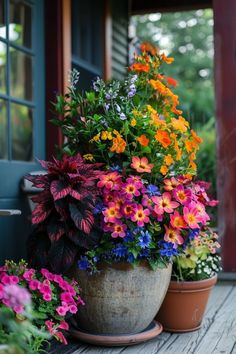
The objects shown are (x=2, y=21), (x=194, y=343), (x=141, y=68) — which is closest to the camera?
(x=194, y=343)

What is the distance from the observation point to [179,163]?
2.45m

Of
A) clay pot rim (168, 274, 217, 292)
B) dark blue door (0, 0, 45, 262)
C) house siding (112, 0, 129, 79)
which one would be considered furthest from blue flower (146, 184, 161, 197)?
house siding (112, 0, 129, 79)

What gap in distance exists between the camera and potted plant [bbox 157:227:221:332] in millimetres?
2479

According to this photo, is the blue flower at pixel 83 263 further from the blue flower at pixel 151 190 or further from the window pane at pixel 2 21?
the window pane at pixel 2 21

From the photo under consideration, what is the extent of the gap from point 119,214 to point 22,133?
1.96m

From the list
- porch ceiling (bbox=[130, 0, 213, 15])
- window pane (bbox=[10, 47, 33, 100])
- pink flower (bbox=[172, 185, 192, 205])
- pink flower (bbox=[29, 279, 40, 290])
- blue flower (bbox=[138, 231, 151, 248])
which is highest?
porch ceiling (bbox=[130, 0, 213, 15])

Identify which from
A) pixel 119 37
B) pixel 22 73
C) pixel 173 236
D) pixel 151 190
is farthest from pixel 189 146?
pixel 119 37

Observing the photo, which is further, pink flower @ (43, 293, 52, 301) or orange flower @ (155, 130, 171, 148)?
orange flower @ (155, 130, 171, 148)

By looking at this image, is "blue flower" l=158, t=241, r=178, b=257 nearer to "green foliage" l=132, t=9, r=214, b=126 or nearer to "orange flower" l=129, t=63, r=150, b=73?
"orange flower" l=129, t=63, r=150, b=73

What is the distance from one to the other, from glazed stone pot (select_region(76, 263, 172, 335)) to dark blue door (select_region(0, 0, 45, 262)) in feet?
2.50

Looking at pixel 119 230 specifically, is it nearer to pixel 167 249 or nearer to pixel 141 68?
pixel 167 249

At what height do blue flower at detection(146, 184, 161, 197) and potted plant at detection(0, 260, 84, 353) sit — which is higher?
blue flower at detection(146, 184, 161, 197)

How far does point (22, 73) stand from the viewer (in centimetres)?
355

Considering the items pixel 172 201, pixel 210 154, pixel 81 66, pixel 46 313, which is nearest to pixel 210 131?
pixel 210 154
